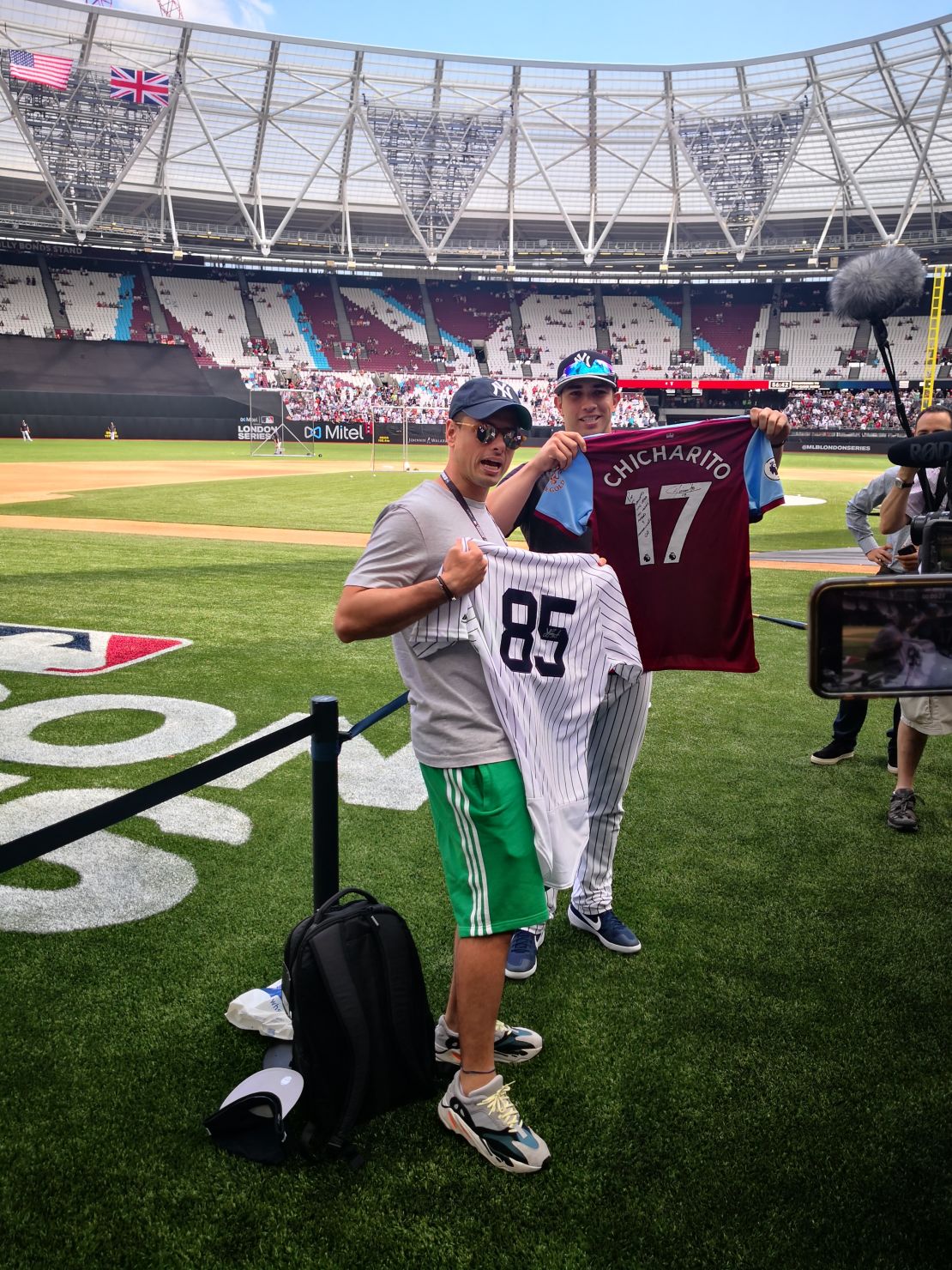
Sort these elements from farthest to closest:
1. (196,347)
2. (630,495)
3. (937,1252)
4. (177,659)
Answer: (196,347) → (177,659) → (630,495) → (937,1252)

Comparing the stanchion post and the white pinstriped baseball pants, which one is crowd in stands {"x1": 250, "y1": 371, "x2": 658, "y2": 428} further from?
the stanchion post

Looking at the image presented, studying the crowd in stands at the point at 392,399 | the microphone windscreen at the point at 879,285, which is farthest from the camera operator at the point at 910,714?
the crowd in stands at the point at 392,399

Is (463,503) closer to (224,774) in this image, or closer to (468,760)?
(468,760)

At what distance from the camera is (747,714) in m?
6.55

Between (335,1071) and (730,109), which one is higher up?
(730,109)

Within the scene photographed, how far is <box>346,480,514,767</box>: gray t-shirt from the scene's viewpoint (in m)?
2.33

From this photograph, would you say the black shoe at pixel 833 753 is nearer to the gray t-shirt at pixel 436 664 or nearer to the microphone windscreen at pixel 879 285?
the microphone windscreen at pixel 879 285

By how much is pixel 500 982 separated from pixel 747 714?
4572mm

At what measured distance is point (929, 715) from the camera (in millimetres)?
4324

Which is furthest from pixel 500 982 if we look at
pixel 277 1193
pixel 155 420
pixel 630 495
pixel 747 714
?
pixel 155 420

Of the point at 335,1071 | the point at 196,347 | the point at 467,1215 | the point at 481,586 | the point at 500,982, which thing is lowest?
the point at 467,1215

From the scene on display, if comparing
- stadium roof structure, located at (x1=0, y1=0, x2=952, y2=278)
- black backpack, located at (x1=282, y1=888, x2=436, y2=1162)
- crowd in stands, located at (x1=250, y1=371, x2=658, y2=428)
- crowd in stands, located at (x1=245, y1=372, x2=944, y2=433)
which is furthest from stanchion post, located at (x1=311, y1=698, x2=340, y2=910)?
stadium roof structure, located at (x1=0, y1=0, x2=952, y2=278)

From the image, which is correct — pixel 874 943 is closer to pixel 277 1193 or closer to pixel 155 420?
pixel 277 1193

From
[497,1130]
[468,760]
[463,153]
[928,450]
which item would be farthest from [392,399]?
[928,450]
